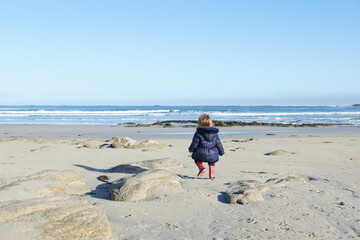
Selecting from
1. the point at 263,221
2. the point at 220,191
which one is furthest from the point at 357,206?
the point at 220,191

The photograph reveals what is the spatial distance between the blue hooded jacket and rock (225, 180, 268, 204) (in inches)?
38.2

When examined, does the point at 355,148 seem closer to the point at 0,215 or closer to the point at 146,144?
the point at 146,144

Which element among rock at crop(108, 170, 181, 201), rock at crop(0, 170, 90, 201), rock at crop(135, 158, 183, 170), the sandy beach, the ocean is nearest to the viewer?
the sandy beach

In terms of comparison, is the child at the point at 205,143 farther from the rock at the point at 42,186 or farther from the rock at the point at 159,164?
the rock at the point at 42,186

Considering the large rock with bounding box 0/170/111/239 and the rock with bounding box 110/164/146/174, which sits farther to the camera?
the rock with bounding box 110/164/146/174

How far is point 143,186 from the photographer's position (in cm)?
537

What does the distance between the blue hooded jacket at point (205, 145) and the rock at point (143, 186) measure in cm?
95

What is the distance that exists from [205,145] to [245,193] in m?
1.65

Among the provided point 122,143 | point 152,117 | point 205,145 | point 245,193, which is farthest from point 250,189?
point 152,117

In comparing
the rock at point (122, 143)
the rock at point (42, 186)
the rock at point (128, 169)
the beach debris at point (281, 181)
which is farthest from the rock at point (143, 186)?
the rock at point (122, 143)

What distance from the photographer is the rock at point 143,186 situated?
5.21 meters

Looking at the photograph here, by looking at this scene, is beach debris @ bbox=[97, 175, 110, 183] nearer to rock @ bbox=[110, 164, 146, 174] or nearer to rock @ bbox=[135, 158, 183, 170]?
rock @ bbox=[110, 164, 146, 174]

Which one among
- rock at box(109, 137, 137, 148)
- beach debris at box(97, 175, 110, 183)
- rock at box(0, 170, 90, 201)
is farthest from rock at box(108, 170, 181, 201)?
rock at box(109, 137, 137, 148)

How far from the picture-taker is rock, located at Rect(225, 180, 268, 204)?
5039mm
